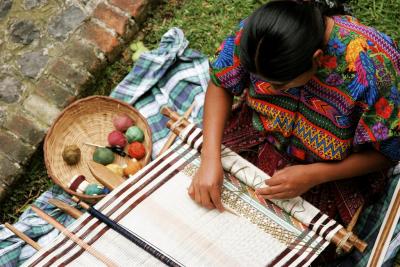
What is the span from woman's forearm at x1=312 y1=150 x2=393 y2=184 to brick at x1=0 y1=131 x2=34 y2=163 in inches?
66.2

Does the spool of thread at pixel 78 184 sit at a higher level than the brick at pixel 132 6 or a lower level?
lower

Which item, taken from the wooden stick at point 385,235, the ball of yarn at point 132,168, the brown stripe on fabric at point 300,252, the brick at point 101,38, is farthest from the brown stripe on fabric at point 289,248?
the brick at point 101,38

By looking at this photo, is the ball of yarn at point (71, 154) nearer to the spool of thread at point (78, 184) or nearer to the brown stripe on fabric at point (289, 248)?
the spool of thread at point (78, 184)

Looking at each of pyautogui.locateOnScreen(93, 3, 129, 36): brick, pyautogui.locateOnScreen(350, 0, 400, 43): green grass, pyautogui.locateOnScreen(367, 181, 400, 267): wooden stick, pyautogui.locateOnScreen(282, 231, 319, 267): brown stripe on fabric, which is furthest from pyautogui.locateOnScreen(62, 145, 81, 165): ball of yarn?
pyautogui.locateOnScreen(350, 0, 400, 43): green grass

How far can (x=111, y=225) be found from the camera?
1941mm

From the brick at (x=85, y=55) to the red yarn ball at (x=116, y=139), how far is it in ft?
1.58

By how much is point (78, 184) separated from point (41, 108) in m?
0.59

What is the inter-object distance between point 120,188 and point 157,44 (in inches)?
55.7

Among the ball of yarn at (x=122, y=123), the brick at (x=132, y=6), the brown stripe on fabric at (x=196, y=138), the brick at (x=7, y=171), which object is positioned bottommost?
the brick at (x=7, y=171)

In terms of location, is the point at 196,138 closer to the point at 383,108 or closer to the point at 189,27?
the point at 383,108

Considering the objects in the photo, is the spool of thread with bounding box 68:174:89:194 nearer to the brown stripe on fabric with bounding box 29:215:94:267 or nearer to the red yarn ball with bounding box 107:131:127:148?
the red yarn ball with bounding box 107:131:127:148

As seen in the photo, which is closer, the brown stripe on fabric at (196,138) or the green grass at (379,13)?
the brown stripe on fabric at (196,138)

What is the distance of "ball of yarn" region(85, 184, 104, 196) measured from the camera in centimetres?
262

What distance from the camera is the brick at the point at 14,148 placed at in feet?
9.57
